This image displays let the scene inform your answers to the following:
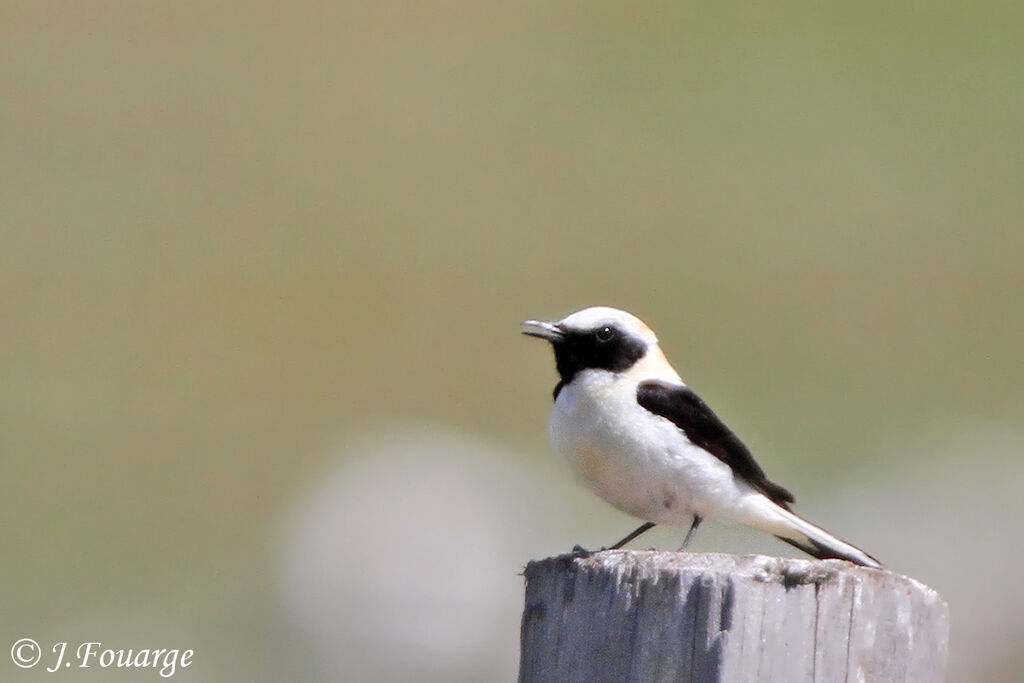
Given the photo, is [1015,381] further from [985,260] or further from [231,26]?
Result: [231,26]

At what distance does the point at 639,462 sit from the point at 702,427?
32cm

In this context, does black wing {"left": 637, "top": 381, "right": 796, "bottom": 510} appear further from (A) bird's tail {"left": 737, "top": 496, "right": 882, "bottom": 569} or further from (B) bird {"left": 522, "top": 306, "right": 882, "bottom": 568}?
(A) bird's tail {"left": 737, "top": 496, "right": 882, "bottom": 569}

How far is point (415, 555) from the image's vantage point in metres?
10.4

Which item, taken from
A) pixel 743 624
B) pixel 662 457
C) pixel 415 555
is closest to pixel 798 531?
pixel 662 457

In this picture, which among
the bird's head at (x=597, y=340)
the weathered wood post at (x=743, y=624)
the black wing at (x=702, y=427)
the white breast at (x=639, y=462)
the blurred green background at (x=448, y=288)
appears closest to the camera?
the weathered wood post at (x=743, y=624)

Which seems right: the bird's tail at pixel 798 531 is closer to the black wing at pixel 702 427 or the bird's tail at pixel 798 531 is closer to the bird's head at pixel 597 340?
the black wing at pixel 702 427

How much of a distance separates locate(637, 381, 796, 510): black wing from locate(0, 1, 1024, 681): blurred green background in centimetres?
337

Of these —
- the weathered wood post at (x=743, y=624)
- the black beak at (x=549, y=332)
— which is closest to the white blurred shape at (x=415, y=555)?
the black beak at (x=549, y=332)

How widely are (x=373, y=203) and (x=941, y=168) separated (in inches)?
302

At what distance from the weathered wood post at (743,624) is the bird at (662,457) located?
152cm

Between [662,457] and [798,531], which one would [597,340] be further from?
[798,531]

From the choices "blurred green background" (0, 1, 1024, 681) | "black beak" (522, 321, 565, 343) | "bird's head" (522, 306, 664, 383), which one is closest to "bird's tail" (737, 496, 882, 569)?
"bird's head" (522, 306, 664, 383)

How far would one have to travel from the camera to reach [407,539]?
10.6 metres

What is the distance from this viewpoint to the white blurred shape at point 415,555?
8.77m
